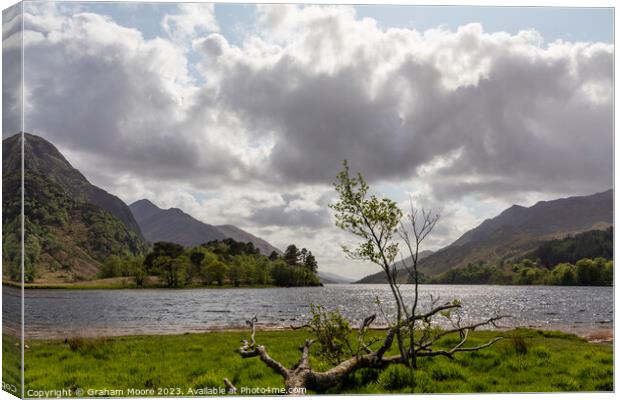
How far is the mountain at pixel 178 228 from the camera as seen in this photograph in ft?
37.7

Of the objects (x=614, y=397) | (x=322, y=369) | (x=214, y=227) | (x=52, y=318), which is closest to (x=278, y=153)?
(x=214, y=227)

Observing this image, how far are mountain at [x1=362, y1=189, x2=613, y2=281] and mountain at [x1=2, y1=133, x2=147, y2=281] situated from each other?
6321 millimetres

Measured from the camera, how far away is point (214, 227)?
40.0 ft

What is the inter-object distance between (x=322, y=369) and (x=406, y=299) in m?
2.53

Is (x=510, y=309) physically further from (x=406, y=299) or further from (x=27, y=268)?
(x=27, y=268)

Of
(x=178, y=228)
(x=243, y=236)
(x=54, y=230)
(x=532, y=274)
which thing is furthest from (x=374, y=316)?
(x=54, y=230)

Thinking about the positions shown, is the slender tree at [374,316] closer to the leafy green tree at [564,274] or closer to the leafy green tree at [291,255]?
the leafy green tree at [291,255]

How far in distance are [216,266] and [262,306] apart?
181cm

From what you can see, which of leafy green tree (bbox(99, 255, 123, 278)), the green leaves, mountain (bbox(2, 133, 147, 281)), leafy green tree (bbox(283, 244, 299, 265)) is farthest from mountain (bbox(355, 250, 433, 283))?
leafy green tree (bbox(99, 255, 123, 278))

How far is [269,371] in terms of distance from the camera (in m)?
10.4

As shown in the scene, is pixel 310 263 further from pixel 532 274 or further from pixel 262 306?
pixel 532 274

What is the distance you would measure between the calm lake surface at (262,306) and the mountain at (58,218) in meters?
0.84

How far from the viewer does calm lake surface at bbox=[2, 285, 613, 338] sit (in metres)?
11.8

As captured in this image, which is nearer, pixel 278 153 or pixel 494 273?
pixel 278 153
